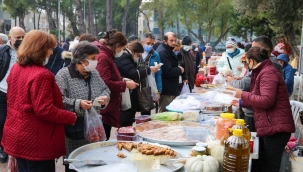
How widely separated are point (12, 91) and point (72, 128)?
2.05 ft

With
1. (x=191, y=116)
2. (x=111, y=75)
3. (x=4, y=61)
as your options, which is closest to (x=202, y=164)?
(x=191, y=116)

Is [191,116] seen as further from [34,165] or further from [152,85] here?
[34,165]

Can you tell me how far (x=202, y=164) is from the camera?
220cm

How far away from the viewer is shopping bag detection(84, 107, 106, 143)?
294cm

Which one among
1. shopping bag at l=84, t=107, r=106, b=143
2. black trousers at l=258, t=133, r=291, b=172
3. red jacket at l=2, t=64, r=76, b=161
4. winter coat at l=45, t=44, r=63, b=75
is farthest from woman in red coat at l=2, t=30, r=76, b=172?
winter coat at l=45, t=44, r=63, b=75

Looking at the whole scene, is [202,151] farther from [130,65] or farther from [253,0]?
[253,0]

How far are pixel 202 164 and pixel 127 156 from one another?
0.65 meters

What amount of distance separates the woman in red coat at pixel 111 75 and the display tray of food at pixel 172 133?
1.79 ft

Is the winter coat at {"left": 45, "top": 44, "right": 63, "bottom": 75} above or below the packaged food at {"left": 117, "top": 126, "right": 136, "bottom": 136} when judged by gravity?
above

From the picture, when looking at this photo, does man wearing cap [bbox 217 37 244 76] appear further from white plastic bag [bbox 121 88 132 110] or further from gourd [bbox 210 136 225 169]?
gourd [bbox 210 136 225 169]

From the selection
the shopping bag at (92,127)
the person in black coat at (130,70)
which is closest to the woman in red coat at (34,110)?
the shopping bag at (92,127)

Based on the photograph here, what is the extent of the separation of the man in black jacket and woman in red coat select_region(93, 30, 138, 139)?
1.75 metres

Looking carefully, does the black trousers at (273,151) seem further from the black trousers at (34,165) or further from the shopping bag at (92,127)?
the black trousers at (34,165)

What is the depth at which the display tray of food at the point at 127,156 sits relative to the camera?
2.34 meters
